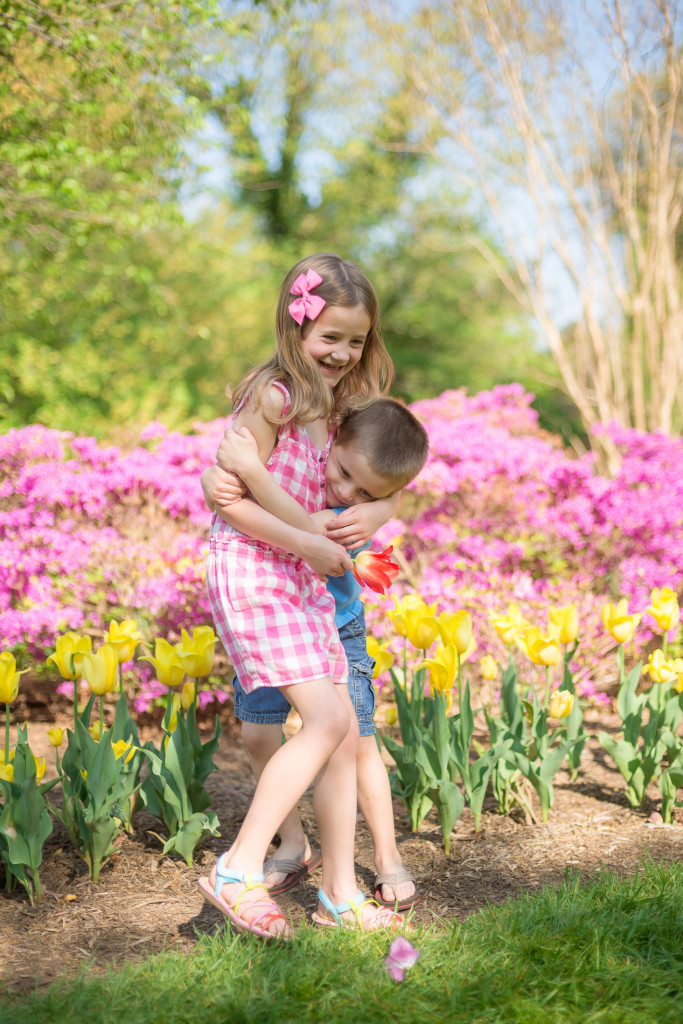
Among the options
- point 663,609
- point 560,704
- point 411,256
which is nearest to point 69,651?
point 560,704

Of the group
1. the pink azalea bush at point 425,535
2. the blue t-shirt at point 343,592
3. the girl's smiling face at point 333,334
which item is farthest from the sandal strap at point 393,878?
the pink azalea bush at point 425,535

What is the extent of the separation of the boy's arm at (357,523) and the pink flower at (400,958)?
89cm

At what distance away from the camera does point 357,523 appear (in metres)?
2.11

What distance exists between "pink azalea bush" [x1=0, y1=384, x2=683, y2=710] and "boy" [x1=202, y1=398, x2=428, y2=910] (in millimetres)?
1413

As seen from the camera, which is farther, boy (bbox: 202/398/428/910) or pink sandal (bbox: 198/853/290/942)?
boy (bbox: 202/398/428/910)

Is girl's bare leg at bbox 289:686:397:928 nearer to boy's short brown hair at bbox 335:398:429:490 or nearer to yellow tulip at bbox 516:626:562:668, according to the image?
boy's short brown hair at bbox 335:398:429:490

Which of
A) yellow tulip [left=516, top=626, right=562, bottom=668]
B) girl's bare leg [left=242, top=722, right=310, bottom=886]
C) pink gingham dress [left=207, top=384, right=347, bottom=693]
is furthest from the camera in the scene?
yellow tulip [left=516, top=626, right=562, bottom=668]

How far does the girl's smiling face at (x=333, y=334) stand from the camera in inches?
83.6

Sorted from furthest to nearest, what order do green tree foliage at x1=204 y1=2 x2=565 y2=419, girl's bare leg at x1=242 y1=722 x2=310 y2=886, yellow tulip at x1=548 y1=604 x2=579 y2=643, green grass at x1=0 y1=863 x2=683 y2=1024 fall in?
green tree foliage at x1=204 y1=2 x2=565 y2=419, yellow tulip at x1=548 y1=604 x2=579 y2=643, girl's bare leg at x1=242 y1=722 x2=310 y2=886, green grass at x1=0 y1=863 x2=683 y2=1024

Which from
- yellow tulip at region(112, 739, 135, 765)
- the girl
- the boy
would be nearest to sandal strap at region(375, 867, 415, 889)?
the boy

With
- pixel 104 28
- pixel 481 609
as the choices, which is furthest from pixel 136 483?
pixel 104 28

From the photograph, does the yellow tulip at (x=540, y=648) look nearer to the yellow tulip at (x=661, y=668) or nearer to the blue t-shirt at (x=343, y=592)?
the yellow tulip at (x=661, y=668)

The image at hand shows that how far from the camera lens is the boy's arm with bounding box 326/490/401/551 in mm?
2090

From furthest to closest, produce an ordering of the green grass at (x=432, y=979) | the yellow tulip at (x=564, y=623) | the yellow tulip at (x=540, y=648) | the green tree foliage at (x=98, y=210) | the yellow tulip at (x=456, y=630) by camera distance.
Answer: the green tree foliage at (x=98, y=210) < the yellow tulip at (x=564, y=623) < the yellow tulip at (x=540, y=648) < the yellow tulip at (x=456, y=630) < the green grass at (x=432, y=979)
